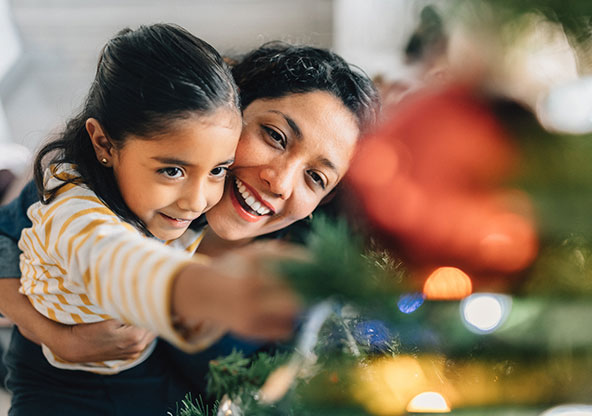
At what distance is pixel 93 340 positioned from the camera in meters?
0.77

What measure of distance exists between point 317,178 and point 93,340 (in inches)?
17.2

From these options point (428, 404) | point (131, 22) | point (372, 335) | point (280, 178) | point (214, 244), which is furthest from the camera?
point (131, 22)

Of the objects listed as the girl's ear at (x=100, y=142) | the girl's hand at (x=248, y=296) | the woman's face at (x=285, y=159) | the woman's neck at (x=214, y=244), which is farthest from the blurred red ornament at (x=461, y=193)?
the woman's neck at (x=214, y=244)

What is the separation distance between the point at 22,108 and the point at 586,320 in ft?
7.55

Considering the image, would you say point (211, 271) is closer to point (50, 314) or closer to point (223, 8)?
point (50, 314)

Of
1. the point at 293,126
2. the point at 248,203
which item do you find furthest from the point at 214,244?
the point at 293,126

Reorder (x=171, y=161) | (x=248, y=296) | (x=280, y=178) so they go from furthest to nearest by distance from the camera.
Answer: (x=280, y=178), (x=171, y=161), (x=248, y=296)

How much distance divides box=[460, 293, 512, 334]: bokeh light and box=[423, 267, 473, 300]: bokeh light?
11 mm

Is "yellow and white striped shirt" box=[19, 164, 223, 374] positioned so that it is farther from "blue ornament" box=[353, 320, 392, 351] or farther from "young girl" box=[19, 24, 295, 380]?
"blue ornament" box=[353, 320, 392, 351]

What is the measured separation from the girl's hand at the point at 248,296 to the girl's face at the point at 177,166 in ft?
1.09

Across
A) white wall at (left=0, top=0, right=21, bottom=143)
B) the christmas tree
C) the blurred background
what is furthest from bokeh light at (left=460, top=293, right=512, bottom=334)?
white wall at (left=0, top=0, right=21, bottom=143)

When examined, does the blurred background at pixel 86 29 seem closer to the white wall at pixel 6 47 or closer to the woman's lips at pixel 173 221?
the white wall at pixel 6 47

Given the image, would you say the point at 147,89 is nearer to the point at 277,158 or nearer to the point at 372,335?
the point at 277,158

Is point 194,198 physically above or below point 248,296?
below
